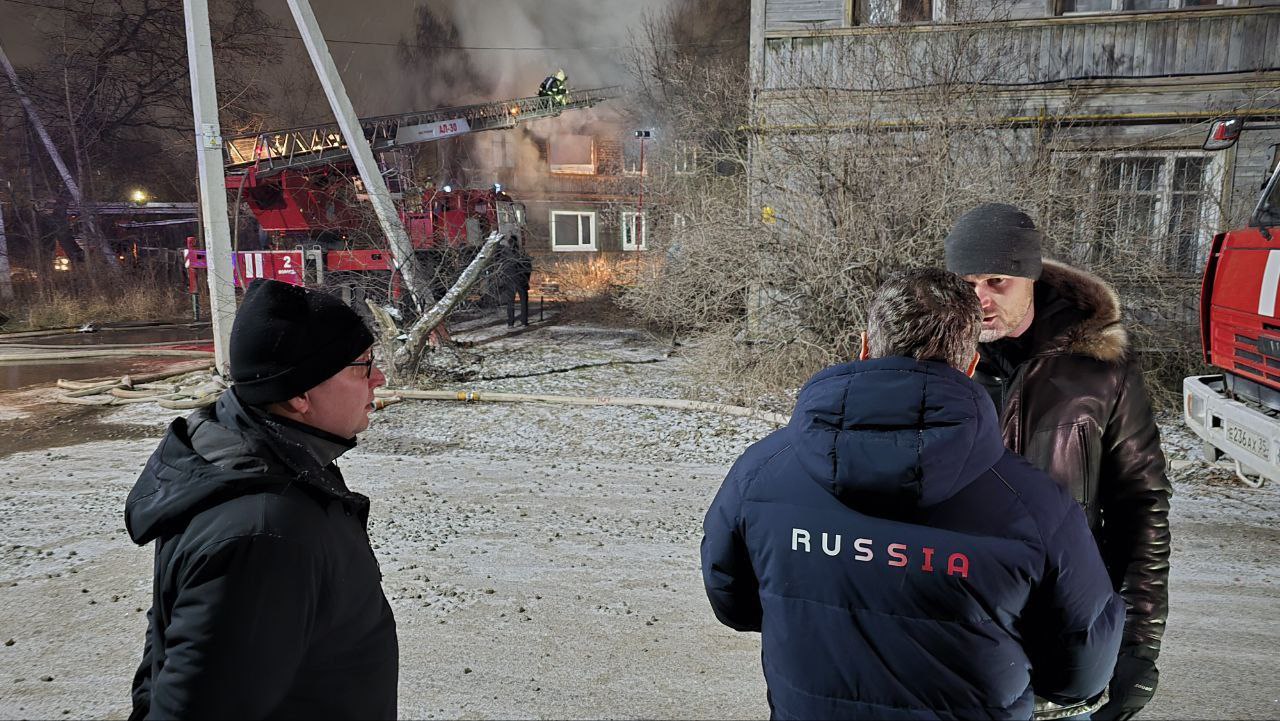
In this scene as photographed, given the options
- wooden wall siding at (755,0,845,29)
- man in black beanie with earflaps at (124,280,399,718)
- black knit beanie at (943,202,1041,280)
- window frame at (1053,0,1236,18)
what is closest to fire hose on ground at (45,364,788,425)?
black knit beanie at (943,202,1041,280)

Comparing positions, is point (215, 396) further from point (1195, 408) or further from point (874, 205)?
point (1195, 408)

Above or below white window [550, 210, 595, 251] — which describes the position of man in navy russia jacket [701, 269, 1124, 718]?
below

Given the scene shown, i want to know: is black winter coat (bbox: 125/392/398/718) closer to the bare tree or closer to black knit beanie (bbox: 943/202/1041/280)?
black knit beanie (bbox: 943/202/1041/280)

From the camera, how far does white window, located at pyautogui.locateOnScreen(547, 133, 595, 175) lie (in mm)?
33531

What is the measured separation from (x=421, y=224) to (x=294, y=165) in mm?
2587

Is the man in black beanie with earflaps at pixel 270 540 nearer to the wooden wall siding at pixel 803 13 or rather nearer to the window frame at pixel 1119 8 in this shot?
the wooden wall siding at pixel 803 13

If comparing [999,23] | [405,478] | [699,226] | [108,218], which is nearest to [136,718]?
[405,478]

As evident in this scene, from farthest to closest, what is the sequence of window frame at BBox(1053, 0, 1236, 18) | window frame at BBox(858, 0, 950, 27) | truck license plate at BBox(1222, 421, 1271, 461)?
window frame at BBox(858, 0, 950, 27)
window frame at BBox(1053, 0, 1236, 18)
truck license plate at BBox(1222, 421, 1271, 461)

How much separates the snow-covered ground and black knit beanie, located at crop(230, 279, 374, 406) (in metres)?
1.93

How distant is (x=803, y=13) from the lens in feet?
36.4

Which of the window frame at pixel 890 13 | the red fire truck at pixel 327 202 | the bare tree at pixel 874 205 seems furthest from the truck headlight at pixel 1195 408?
the red fire truck at pixel 327 202

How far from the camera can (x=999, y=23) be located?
411 inches

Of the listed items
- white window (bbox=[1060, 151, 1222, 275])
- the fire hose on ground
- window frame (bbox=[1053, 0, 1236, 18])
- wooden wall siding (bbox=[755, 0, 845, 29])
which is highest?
wooden wall siding (bbox=[755, 0, 845, 29])

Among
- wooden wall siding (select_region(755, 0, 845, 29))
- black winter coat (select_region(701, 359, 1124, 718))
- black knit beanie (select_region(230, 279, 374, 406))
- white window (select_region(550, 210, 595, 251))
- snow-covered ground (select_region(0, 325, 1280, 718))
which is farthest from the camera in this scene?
white window (select_region(550, 210, 595, 251))
